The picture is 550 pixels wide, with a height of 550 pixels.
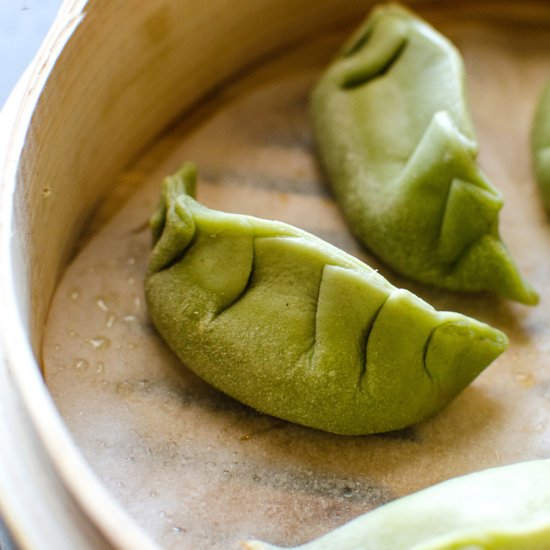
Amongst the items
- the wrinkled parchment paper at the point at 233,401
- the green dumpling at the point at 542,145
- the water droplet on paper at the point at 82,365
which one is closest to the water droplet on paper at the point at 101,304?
the wrinkled parchment paper at the point at 233,401

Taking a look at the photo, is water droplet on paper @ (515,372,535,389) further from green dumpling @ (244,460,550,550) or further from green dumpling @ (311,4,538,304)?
green dumpling @ (244,460,550,550)

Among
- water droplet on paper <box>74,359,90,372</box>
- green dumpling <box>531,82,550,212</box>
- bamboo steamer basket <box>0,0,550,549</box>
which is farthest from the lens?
green dumpling <box>531,82,550,212</box>

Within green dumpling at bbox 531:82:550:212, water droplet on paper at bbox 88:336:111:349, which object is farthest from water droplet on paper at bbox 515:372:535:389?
water droplet on paper at bbox 88:336:111:349

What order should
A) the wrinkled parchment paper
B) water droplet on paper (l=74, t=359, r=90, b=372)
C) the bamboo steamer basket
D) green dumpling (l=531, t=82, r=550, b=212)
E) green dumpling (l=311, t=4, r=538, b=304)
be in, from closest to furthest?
the bamboo steamer basket
the wrinkled parchment paper
water droplet on paper (l=74, t=359, r=90, b=372)
green dumpling (l=311, t=4, r=538, b=304)
green dumpling (l=531, t=82, r=550, b=212)

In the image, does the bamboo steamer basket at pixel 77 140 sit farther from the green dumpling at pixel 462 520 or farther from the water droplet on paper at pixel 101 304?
the green dumpling at pixel 462 520

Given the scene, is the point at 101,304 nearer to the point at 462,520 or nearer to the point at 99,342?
the point at 99,342

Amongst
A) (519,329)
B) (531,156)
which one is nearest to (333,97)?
(531,156)

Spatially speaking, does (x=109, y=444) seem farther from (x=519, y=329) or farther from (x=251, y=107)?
(x=251, y=107)
